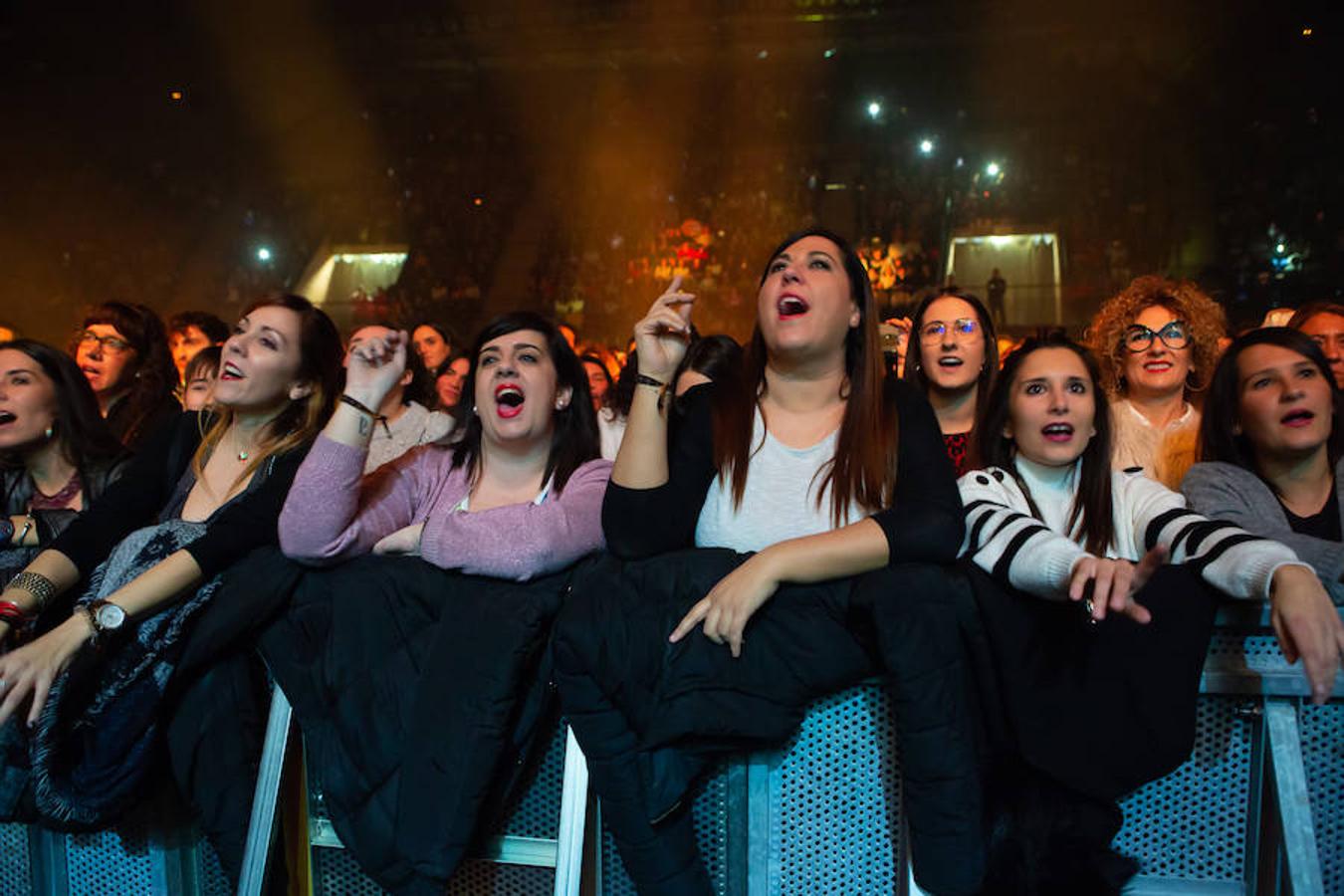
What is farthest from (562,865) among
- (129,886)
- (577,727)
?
(129,886)

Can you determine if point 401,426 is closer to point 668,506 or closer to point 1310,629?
point 668,506

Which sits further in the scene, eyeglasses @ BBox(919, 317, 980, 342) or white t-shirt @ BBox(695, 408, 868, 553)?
eyeglasses @ BBox(919, 317, 980, 342)

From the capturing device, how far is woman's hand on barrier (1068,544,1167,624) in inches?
52.7

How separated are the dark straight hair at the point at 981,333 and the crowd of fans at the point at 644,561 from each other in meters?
0.56

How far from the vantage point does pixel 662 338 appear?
180 cm

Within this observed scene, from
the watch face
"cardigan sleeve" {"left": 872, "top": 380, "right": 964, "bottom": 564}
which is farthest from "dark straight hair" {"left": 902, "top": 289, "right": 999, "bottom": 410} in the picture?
the watch face

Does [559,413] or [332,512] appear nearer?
[332,512]

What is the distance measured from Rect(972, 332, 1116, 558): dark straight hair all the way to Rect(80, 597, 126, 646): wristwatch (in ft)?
6.68

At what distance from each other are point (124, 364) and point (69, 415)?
103cm

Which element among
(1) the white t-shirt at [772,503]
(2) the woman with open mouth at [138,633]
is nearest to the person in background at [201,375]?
(2) the woman with open mouth at [138,633]

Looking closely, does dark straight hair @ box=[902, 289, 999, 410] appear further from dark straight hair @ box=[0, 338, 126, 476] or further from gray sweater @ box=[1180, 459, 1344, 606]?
dark straight hair @ box=[0, 338, 126, 476]

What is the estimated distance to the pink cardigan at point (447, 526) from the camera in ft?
5.91

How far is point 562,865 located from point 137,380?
3090 millimetres

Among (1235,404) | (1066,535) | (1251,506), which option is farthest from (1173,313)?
(1066,535)
